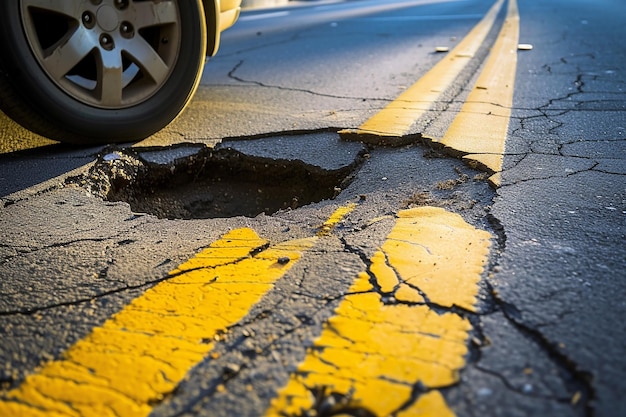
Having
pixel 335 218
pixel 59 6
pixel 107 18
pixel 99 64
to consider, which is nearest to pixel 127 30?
→ pixel 107 18

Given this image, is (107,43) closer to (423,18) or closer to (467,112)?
(467,112)

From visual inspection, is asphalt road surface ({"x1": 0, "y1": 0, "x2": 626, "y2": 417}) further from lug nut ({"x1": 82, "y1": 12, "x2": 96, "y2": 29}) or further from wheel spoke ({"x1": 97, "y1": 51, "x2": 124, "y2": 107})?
lug nut ({"x1": 82, "y1": 12, "x2": 96, "y2": 29})

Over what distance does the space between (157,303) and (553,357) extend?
96 cm

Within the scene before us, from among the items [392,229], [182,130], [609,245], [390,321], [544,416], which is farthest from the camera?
[182,130]

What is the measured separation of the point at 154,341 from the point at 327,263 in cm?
55

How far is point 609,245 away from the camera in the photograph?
174 cm

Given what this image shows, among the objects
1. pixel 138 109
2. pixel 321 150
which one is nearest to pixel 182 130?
pixel 138 109

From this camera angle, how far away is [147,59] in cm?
298

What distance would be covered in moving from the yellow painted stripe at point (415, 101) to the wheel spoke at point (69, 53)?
1.31m

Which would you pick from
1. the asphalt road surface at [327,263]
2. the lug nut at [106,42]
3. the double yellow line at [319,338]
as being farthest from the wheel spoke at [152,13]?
the double yellow line at [319,338]

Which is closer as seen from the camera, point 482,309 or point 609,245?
point 482,309

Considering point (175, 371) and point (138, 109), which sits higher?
point (138, 109)

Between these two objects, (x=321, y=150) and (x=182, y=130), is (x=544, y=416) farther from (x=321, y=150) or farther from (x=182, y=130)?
(x=182, y=130)

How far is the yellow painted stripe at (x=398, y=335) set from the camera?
116 centimetres
